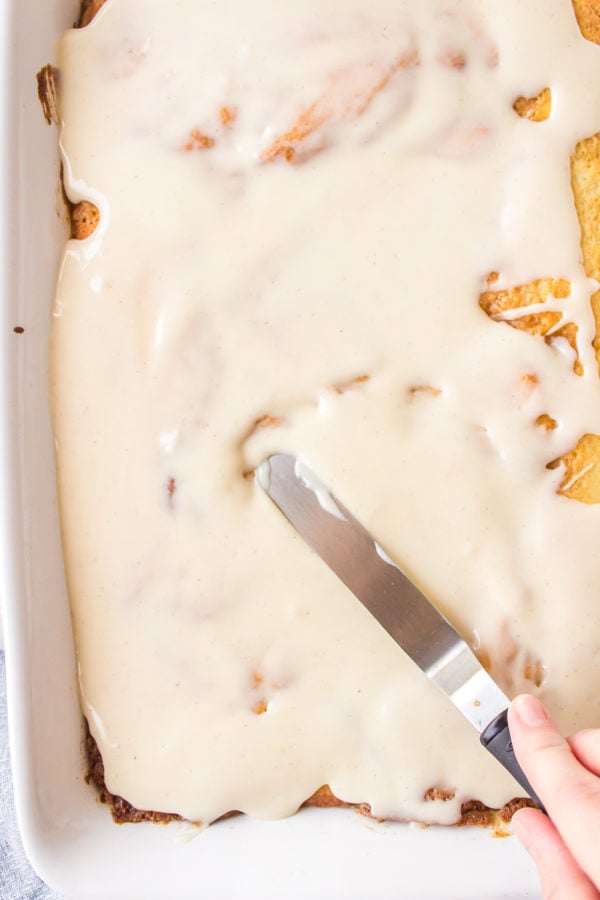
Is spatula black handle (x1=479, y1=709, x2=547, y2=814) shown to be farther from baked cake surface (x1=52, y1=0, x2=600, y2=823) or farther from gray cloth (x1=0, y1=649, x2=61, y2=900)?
gray cloth (x1=0, y1=649, x2=61, y2=900)

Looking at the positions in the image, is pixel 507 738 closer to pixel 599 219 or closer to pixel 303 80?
pixel 599 219

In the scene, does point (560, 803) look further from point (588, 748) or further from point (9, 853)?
point (9, 853)

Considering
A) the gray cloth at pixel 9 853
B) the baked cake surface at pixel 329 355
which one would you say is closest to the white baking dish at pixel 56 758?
the baked cake surface at pixel 329 355

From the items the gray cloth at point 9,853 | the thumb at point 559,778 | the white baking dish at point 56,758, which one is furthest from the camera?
the gray cloth at point 9,853

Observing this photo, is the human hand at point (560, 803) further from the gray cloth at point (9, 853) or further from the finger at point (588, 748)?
the gray cloth at point (9, 853)

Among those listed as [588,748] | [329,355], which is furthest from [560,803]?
[329,355]

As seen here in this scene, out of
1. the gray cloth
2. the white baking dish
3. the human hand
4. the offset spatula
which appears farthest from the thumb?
the gray cloth

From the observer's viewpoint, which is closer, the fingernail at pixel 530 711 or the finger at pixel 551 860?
the finger at pixel 551 860
